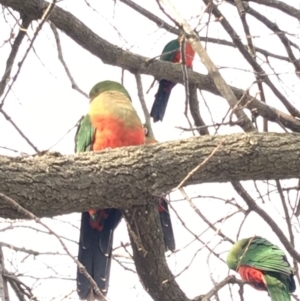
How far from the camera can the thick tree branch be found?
2244 mm

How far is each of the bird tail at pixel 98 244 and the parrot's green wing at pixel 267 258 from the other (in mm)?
1120

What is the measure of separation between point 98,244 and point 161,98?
8.54 ft

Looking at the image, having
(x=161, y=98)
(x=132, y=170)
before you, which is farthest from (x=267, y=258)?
(x=161, y=98)

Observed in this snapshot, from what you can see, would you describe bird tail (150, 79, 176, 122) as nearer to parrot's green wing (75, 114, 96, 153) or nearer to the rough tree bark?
the rough tree bark

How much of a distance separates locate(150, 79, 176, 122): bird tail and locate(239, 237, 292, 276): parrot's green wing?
1.71 metres

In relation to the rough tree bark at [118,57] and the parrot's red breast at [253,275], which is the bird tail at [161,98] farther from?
the parrot's red breast at [253,275]

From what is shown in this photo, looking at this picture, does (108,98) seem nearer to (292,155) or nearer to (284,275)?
(292,155)

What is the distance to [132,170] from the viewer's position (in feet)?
7.95

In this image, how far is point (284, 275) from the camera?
3682mm

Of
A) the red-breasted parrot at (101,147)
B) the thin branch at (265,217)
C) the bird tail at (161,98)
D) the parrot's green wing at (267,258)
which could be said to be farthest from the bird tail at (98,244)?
the bird tail at (161,98)

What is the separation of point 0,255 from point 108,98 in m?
1.02

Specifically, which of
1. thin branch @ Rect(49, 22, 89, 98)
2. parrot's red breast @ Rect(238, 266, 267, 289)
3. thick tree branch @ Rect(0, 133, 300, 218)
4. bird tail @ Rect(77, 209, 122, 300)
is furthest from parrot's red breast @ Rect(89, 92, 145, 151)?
parrot's red breast @ Rect(238, 266, 267, 289)

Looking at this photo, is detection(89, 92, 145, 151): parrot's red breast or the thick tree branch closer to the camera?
the thick tree branch

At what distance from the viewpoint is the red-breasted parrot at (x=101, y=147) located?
2836 millimetres
